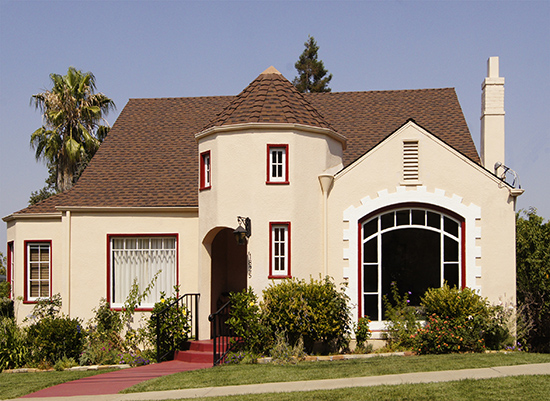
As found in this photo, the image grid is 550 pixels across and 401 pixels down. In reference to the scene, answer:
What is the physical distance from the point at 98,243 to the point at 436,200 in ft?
29.4

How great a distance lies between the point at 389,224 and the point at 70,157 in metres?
17.6

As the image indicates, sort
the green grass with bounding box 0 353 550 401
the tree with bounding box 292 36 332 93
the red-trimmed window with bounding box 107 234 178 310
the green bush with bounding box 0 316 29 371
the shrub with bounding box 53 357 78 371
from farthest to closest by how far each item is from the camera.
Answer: the tree with bounding box 292 36 332 93 → the red-trimmed window with bounding box 107 234 178 310 → the green bush with bounding box 0 316 29 371 → the shrub with bounding box 53 357 78 371 → the green grass with bounding box 0 353 550 401

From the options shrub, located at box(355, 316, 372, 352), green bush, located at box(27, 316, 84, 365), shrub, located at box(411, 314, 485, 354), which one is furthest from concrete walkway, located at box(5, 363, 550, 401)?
green bush, located at box(27, 316, 84, 365)

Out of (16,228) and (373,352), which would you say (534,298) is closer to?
(373,352)

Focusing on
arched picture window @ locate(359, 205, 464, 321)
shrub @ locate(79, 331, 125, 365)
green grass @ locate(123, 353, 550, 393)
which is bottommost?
shrub @ locate(79, 331, 125, 365)

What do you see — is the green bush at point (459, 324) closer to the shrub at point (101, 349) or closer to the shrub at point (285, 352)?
the shrub at point (285, 352)

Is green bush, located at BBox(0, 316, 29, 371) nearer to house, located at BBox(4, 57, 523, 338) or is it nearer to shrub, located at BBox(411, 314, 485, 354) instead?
house, located at BBox(4, 57, 523, 338)

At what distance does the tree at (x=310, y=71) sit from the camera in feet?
144

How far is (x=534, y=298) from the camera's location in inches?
611

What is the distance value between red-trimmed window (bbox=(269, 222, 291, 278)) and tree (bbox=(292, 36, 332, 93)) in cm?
3043

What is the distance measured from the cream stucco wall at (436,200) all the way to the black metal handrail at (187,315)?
3638mm

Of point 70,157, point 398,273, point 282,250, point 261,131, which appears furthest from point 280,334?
point 70,157

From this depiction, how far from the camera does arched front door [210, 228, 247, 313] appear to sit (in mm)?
17172

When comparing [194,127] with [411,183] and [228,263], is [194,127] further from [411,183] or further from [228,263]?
[411,183]
